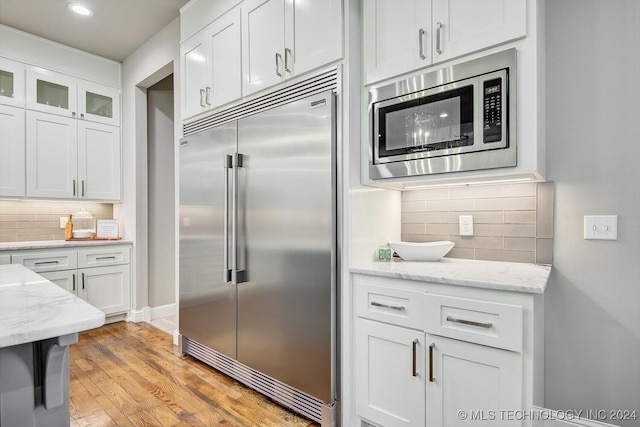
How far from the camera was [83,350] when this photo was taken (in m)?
2.96

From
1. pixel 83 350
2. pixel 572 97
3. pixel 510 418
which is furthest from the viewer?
pixel 83 350

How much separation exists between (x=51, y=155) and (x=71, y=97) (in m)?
0.65

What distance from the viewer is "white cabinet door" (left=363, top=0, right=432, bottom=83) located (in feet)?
5.45

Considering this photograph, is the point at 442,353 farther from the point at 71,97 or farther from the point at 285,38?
the point at 71,97

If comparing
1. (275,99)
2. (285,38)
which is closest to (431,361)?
(275,99)

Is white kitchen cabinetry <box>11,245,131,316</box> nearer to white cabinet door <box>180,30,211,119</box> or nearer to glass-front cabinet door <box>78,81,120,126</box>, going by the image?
glass-front cabinet door <box>78,81,120,126</box>

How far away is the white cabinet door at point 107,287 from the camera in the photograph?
3.53 meters

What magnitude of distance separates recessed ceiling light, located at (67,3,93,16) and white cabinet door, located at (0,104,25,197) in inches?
43.0

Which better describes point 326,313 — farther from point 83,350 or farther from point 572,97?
point 83,350

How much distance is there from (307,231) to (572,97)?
1464 millimetres

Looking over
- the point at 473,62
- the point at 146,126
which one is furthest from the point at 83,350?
the point at 473,62

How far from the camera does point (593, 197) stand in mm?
1645

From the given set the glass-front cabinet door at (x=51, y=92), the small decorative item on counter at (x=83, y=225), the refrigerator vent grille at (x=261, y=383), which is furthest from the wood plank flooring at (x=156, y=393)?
the glass-front cabinet door at (x=51, y=92)

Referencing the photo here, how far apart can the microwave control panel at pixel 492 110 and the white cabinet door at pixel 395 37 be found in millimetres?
319
